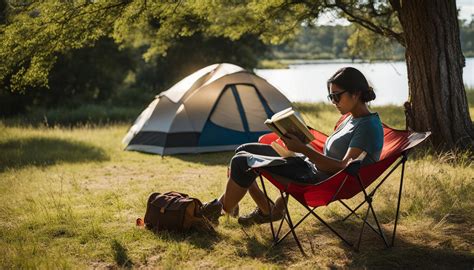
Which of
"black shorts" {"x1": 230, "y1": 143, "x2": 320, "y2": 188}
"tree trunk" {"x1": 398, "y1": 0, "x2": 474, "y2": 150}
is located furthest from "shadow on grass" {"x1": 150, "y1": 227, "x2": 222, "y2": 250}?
"tree trunk" {"x1": 398, "y1": 0, "x2": 474, "y2": 150}

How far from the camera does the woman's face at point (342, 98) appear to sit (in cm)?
350

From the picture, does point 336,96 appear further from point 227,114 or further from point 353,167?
point 227,114

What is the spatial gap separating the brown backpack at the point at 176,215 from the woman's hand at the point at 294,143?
1056mm

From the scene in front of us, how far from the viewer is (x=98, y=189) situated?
6047mm

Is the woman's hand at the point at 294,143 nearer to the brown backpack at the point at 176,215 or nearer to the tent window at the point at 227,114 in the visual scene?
the brown backpack at the point at 176,215

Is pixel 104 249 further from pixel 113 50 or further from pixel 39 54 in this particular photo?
pixel 113 50

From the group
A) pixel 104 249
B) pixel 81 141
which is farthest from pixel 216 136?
pixel 104 249

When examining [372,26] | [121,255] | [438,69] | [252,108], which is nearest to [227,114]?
[252,108]

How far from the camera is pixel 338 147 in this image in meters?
3.59

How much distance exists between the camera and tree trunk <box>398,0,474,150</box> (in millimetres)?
6203

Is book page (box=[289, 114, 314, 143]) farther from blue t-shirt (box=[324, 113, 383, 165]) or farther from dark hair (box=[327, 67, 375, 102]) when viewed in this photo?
dark hair (box=[327, 67, 375, 102])

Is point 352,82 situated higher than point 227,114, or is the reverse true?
point 352,82

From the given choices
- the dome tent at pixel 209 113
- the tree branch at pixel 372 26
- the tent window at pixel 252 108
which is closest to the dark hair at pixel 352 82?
the tree branch at pixel 372 26

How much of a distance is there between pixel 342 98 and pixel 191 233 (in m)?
1.53
